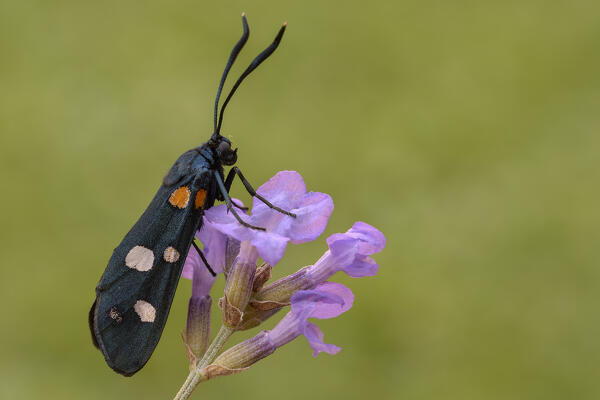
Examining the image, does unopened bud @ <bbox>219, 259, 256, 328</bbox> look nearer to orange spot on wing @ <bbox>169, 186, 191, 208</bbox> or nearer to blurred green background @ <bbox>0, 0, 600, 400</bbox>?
orange spot on wing @ <bbox>169, 186, 191, 208</bbox>

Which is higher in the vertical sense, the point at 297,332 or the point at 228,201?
the point at 228,201

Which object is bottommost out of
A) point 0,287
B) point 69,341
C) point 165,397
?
point 165,397

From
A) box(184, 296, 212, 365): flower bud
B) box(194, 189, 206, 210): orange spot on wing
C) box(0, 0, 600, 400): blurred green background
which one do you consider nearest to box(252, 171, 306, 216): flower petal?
box(194, 189, 206, 210): orange spot on wing

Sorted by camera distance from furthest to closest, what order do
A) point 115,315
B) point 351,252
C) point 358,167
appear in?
point 358,167 < point 351,252 < point 115,315

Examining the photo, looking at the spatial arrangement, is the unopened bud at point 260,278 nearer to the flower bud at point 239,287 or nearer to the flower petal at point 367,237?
the flower bud at point 239,287

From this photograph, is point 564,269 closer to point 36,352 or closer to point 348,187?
point 348,187

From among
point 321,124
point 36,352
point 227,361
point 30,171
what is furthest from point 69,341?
point 227,361

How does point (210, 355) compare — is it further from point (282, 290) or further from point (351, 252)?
point (351, 252)

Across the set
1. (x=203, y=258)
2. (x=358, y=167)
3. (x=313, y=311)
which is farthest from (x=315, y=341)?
(x=358, y=167)
